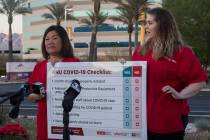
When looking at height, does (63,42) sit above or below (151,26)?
below

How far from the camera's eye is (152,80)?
4.25 metres

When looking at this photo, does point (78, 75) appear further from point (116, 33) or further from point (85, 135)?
point (116, 33)

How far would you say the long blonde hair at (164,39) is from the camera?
4.22 meters

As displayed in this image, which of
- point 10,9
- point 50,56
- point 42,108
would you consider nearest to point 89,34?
point 10,9

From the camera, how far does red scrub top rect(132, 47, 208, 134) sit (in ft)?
13.8

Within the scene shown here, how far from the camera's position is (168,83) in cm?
423

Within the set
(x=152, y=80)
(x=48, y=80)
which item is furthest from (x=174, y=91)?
(x=48, y=80)

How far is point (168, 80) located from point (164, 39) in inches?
12.7

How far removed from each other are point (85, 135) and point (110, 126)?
0.24 meters

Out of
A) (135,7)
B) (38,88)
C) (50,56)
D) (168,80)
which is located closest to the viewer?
(168,80)

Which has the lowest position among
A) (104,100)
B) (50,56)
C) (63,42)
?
(104,100)

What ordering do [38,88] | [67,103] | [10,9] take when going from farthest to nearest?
[10,9], [38,88], [67,103]

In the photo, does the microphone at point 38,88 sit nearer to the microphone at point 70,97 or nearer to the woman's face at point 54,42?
the woman's face at point 54,42

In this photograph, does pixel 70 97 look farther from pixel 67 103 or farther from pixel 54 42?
pixel 54 42
